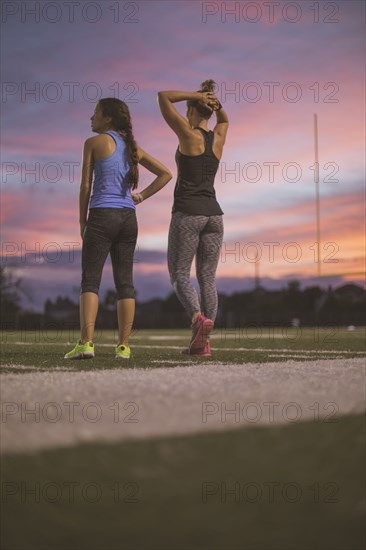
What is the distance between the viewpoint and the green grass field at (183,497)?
132 cm

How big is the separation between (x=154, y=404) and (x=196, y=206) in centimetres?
299

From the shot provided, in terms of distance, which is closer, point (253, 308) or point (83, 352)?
point (83, 352)

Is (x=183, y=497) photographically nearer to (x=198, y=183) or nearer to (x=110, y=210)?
(x=110, y=210)

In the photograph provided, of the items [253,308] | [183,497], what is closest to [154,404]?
[183,497]

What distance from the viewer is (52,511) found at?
4.65 ft

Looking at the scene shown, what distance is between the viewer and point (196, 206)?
4.56 metres

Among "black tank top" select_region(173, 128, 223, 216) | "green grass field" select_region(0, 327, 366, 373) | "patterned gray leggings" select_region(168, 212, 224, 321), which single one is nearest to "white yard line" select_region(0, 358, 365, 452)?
"green grass field" select_region(0, 327, 366, 373)

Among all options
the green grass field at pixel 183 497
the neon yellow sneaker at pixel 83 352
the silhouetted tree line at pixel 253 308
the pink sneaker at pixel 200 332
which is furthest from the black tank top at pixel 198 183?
the silhouetted tree line at pixel 253 308

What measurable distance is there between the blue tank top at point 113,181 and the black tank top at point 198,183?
13.6 inches

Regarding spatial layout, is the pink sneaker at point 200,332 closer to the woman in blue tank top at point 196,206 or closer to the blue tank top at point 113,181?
the woman in blue tank top at point 196,206

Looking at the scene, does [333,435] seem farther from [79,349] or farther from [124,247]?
[124,247]

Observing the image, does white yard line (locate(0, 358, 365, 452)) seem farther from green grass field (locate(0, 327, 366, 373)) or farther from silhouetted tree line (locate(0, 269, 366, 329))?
silhouetted tree line (locate(0, 269, 366, 329))

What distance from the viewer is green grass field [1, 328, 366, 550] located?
51.9 inches

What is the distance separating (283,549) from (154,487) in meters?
0.27
